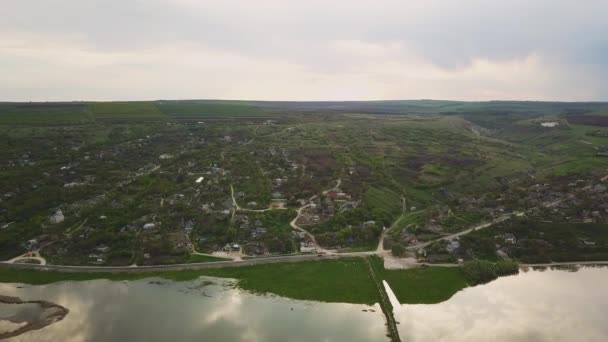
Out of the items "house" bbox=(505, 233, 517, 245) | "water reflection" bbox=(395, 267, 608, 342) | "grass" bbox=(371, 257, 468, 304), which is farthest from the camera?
"house" bbox=(505, 233, 517, 245)

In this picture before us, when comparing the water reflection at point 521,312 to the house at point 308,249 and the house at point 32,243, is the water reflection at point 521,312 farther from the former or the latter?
the house at point 32,243

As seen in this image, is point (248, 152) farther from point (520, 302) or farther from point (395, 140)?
point (520, 302)

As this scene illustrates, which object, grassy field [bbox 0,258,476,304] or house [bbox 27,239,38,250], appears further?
house [bbox 27,239,38,250]

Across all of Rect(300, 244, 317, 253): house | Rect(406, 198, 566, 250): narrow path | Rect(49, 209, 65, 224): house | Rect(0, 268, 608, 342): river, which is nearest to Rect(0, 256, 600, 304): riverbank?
Rect(0, 268, 608, 342): river

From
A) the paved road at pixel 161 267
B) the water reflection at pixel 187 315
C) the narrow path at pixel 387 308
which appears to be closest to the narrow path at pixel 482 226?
the narrow path at pixel 387 308

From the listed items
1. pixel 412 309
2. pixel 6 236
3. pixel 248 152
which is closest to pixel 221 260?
pixel 412 309

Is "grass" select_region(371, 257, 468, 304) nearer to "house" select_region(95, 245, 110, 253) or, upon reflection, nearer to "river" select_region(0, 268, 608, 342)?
"river" select_region(0, 268, 608, 342)
